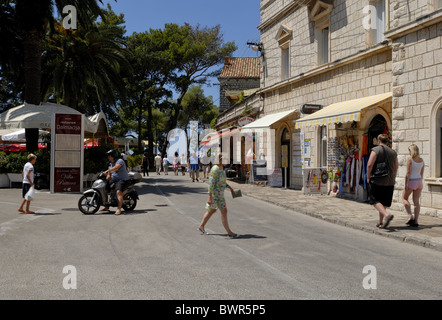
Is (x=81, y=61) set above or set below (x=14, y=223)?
above

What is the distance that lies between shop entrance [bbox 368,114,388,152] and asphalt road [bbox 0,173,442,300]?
17.8 ft

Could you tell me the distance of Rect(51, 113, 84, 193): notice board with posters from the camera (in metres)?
17.2

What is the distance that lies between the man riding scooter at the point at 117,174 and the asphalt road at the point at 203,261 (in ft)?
3.13

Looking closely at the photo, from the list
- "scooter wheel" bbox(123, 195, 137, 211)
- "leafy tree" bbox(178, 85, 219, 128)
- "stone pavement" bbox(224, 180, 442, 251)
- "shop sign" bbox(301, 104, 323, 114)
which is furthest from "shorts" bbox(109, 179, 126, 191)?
"leafy tree" bbox(178, 85, 219, 128)

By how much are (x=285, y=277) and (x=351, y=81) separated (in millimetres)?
12399

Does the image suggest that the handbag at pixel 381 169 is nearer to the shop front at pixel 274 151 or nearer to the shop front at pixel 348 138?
the shop front at pixel 348 138

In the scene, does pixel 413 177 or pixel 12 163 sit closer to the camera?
pixel 413 177

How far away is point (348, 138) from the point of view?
16.0 metres

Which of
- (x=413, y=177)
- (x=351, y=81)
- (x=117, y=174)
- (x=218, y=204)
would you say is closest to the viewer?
(x=218, y=204)

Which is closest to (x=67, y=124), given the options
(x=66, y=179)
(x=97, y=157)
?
(x=66, y=179)

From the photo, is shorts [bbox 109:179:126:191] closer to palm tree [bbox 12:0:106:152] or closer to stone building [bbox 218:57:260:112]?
palm tree [bbox 12:0:106:152]

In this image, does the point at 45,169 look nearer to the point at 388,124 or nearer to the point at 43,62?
the point at 43,62

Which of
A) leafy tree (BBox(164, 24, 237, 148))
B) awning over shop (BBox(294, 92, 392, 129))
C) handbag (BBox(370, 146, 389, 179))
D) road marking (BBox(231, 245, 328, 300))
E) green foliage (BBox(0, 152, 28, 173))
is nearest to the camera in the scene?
road marking (BBox(231, 245, 328, 300))

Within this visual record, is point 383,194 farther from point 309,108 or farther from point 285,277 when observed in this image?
point 309,108
